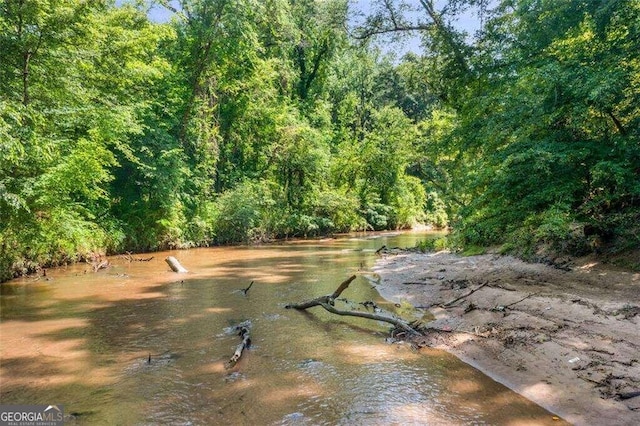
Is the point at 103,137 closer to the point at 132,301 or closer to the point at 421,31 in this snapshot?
the point at 132,301

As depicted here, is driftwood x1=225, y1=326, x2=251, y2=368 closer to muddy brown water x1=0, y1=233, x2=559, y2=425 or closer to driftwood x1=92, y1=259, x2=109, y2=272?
muddy brown water x1=0, y1=233, x2=559, y2=425

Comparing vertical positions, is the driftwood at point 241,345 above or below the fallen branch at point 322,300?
below

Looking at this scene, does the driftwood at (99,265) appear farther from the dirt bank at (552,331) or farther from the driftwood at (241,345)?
the dirt bank at (552,331)

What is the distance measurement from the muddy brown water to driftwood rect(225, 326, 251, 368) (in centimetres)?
10

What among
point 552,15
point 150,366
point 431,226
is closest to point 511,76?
point 552,15

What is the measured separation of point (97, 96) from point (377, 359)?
1491 centimetres

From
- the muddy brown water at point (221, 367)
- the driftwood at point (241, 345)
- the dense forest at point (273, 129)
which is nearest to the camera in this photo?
the muddy brown water at point (221, 367)

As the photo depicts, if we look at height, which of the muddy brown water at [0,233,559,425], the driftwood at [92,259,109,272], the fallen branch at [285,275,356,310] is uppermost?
the driftwood at [92,259,109,272]

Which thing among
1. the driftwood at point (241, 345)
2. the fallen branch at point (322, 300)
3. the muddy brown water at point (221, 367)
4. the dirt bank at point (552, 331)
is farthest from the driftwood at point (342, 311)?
the driftwood at point (241, 345)

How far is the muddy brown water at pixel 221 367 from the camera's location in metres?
4.41

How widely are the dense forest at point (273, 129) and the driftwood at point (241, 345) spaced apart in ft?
19.8

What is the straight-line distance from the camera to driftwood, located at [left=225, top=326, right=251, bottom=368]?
5.71 meters

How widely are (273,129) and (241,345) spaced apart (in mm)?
27010

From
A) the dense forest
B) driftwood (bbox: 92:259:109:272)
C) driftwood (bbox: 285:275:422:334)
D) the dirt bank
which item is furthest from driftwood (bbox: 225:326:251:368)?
driftwood (bbox: 92:259:109:272)
